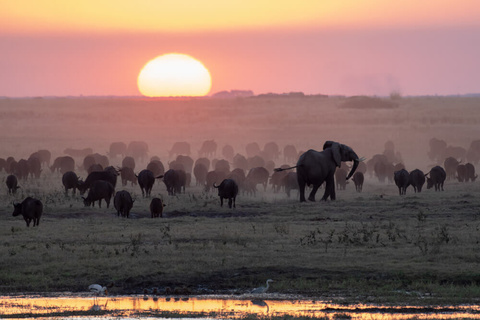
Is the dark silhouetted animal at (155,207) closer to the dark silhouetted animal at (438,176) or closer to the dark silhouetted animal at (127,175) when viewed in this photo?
the dark silhouetted animal at (127,175)

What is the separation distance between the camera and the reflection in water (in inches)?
606

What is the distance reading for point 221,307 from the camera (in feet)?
53.3

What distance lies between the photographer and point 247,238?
23031 mm

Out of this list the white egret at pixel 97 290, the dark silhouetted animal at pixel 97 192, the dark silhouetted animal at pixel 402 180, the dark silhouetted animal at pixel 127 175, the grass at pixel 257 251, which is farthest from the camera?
the dark silhouetted animal at pixel 127 175

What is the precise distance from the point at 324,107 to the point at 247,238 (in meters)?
87.2

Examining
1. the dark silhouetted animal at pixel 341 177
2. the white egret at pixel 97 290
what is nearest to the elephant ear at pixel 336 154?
the dark silhouetted animal at pixel 341 177

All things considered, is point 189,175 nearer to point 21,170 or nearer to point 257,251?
point 21,170

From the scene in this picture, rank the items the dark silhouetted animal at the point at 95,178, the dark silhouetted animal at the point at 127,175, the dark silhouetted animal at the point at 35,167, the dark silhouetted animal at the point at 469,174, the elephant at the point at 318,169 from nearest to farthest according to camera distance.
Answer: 1. the elephant at the point at 318,169
2. the dark silhouetted animal at the point at 95,178
3. the dark silhouetted animal at the point at 127,175
4. the dark silhouetted animal at the point at 469,174
5. the dark silhouetted animal at the point at 35,167

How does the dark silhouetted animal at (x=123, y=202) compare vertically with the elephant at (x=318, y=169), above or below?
below

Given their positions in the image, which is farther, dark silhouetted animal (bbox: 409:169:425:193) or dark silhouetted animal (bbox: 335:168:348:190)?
dark silhouetted animal (bbox: 335:168:348:190)

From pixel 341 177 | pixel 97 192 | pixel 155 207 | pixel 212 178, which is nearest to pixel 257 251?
pixel 155 207

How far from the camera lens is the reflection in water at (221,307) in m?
15.4

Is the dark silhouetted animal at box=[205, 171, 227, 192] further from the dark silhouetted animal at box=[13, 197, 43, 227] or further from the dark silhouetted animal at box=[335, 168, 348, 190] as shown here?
the dark silhouetted animal at box=[13, 197, 43, 227]

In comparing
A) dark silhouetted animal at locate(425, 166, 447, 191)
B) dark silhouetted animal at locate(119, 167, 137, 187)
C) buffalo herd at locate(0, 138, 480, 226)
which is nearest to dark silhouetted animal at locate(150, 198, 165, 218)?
buffalo herd at locate(0, 138, 480, 226)
